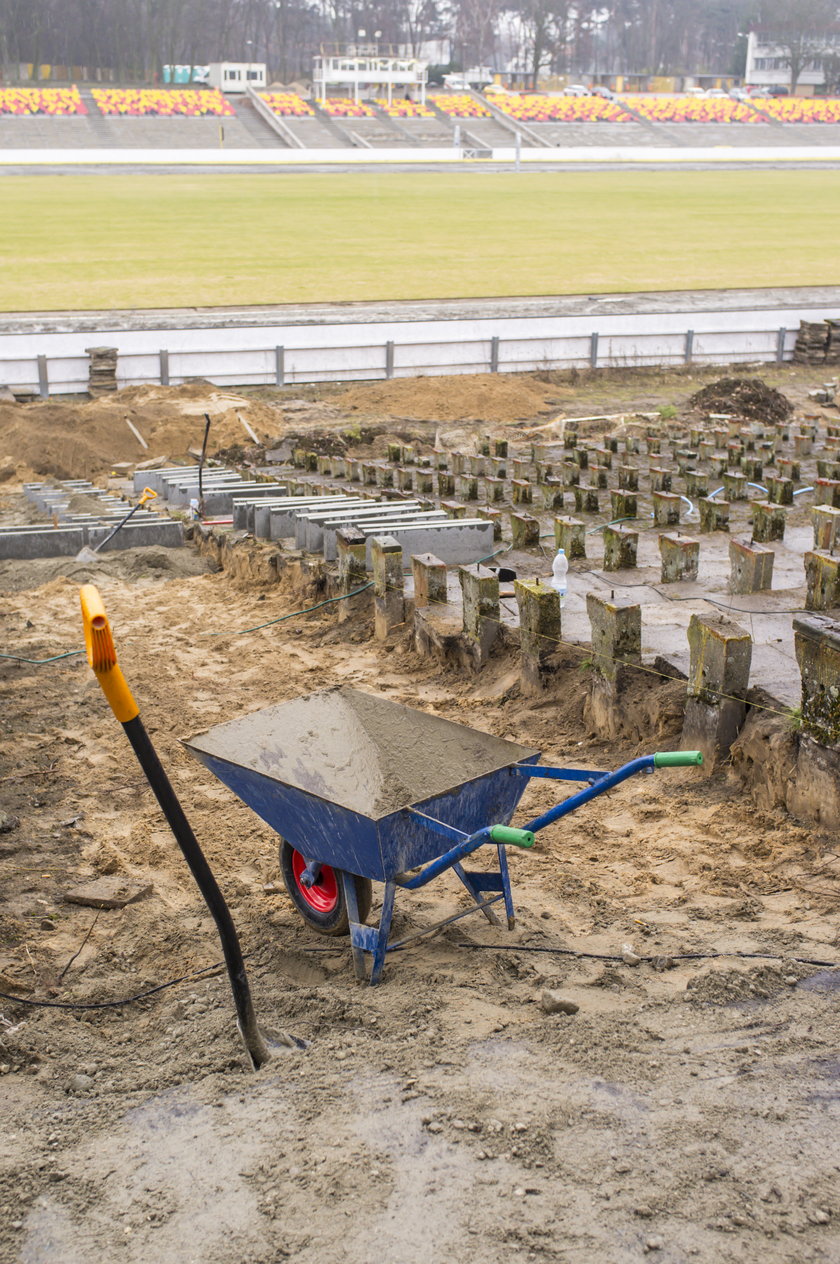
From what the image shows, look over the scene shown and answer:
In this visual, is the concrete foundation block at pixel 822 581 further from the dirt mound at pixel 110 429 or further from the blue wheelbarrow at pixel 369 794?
the dirt mound at pixel 110 429

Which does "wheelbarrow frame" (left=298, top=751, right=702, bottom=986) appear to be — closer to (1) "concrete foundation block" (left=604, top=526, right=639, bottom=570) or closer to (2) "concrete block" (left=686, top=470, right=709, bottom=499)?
(1) "concrete foundation block" (left=604, top=526, right=639, bottom=570)

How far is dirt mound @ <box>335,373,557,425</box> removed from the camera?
21531 millimetres

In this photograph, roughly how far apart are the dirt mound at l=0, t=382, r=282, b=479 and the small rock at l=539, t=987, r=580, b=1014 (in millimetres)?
15727

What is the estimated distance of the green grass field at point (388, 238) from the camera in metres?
→ 33.8

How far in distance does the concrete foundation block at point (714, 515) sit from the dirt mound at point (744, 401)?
9065 mm

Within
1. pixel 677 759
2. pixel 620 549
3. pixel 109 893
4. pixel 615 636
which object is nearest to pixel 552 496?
pixel 620 549

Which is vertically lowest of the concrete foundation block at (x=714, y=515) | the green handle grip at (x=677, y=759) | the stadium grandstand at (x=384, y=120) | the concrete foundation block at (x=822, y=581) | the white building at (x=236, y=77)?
the concrete foundation block at (x=714, y=515)

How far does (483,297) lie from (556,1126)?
30.4m

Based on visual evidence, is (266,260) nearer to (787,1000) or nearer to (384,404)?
(384,404)

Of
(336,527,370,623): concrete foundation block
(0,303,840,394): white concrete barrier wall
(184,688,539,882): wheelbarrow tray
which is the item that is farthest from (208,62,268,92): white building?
(184,688,539,882): wheelbarrow tray

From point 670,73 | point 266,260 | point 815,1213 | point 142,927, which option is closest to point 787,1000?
point 815,1213

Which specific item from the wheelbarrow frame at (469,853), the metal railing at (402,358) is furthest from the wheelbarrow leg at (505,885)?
the metal railing at (402,358)

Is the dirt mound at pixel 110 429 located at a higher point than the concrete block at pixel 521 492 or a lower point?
lower

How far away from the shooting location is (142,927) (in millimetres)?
6164
